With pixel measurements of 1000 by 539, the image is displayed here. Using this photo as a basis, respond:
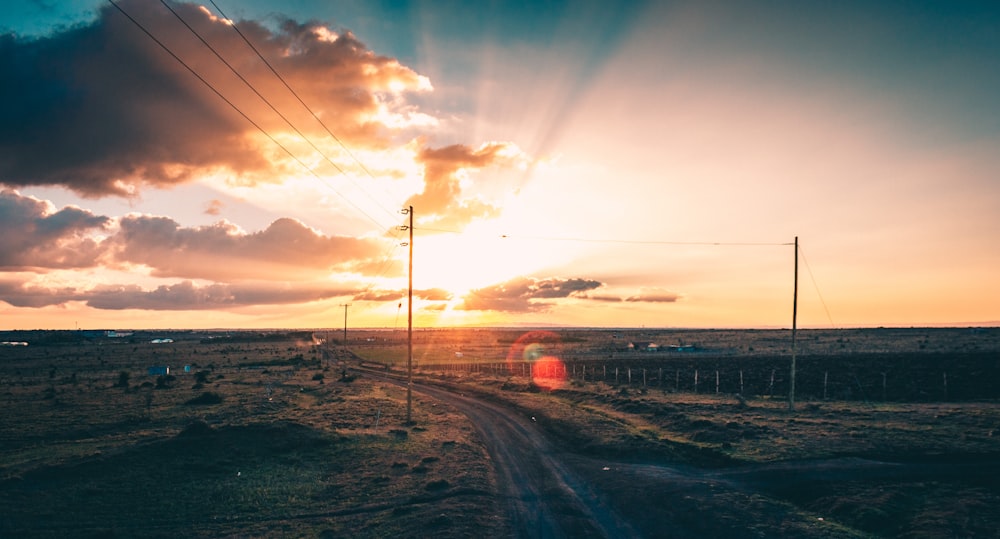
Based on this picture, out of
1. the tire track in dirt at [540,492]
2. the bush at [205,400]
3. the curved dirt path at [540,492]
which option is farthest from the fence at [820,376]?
the bush at [205,400]

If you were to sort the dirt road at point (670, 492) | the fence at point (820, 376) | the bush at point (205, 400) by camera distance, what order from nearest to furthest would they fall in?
the dirt road at point (670, 492)
the bush at point (205, 400)
the fence at point (820, 376)

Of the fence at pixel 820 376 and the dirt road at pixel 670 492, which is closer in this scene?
the dirt road at pixel 670 492

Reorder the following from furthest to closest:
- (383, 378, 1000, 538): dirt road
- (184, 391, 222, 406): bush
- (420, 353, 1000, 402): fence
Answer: (420, 353, 1000, 402): fence < (184, 391, 222, 406): bush < (383, 378, 1000, 538): dirt road

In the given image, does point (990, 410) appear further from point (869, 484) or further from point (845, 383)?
point (869, 484)

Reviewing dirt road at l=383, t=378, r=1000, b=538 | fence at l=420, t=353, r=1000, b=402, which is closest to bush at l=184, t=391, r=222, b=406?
dirt road at l=383, t=378, r=1000, b=538

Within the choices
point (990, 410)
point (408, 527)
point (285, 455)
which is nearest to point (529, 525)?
point (408, 527)

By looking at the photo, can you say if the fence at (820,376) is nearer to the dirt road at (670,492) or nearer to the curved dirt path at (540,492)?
the dirt road at (670,492)

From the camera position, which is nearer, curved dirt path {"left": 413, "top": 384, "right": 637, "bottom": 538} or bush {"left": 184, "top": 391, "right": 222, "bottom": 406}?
curved dirt path {"left": 413, "top": 384, "right": 637, "bottom": 538}

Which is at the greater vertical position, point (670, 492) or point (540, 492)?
point (670, 492)

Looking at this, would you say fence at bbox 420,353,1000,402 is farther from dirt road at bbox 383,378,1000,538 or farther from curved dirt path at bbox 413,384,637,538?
curved dirt path at bbox 413,384,637,538

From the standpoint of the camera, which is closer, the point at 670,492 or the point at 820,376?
the point at 670,492

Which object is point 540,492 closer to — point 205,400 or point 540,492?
point 540,492

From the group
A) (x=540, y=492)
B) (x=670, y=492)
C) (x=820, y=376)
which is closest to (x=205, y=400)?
(x=540, y=492)

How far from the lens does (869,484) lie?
2334 cm
